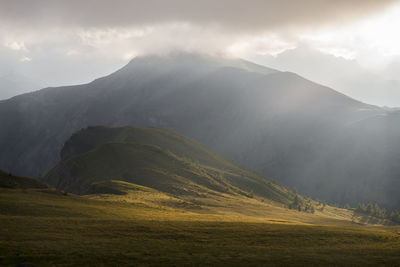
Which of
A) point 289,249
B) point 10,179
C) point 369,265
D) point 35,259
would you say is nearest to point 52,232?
point 35,259

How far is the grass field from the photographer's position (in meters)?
43.4

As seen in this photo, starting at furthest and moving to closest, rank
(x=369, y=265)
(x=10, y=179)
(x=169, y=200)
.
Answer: (x=169, y=200) < (x=10, y=179) < (x=369, y=265)

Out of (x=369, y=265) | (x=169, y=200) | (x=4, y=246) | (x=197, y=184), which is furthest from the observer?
(x=197, y=184)

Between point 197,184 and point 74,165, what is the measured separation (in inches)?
3051

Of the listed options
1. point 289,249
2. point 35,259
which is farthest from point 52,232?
point 289,249

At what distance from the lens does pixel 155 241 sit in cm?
5262

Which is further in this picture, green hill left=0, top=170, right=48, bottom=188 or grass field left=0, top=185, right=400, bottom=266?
green hill left=0, top=170, right=48, bottom=188

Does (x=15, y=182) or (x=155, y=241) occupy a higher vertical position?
(x=155, y=241)

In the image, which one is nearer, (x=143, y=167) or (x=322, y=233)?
(x=322, y=233)

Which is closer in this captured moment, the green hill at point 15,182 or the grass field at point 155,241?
the grass field at point 155,241

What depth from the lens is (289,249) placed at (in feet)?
174

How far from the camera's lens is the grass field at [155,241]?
43375 millimetres

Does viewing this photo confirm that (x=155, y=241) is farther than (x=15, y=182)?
No

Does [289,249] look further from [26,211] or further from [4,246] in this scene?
[26,211]
